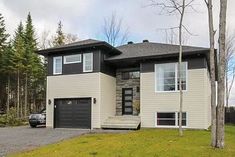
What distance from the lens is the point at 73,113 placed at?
20.4 m

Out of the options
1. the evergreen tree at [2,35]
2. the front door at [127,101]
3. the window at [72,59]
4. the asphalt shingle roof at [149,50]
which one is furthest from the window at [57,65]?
the evergreen tree at [2,35]

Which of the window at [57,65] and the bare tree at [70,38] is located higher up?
the bare tree at [70,38]

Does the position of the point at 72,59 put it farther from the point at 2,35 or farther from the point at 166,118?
the point at 2,35

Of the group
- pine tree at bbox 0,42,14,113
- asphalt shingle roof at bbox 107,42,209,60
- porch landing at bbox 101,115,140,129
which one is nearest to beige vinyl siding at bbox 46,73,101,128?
porch landing at bbox 101,115,140,129

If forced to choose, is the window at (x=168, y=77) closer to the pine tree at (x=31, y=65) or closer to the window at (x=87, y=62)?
the window at (x=87, y=62)

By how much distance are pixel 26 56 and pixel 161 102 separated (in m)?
18.2

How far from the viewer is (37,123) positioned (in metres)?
21.6

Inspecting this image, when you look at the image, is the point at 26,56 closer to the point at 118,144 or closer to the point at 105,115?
the point at 105,115

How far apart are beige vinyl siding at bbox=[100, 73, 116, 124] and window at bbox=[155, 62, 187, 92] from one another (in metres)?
Answer: 3.26

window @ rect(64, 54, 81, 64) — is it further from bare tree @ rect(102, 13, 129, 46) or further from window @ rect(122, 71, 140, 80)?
bare tree @ rect(102, 13, 129, 46)

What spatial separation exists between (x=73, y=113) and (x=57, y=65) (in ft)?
11.3

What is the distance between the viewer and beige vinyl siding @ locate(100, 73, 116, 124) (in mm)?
19739

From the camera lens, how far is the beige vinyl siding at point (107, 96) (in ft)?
64.8

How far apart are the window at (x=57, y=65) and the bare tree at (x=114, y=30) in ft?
59.6
